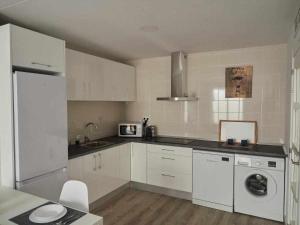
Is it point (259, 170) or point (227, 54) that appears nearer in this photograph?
point (259, 170)

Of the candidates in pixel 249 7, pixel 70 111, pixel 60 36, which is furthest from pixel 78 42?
pixel 249 7

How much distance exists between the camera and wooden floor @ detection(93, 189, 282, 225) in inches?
105

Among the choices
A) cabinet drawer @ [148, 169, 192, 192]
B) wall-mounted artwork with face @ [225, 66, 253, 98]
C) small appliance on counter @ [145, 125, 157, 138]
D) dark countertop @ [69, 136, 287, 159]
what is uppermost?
wall-mounted artwork with face @ [225, 66, 253, 98]

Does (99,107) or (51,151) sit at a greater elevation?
(99,107)

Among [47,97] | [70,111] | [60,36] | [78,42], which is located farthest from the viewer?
[70,111]

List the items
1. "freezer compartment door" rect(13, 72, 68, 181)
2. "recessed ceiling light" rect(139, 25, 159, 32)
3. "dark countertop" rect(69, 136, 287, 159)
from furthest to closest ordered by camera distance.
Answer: "dark countertop" rect(69, 136, 287, 159), "recessed ceiling light" rect(139, 25, 159, 32), "freezer compartment door" rect(13, 72, 68, 181)

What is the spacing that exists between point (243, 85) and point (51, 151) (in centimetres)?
282

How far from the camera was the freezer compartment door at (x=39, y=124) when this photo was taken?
1934mm

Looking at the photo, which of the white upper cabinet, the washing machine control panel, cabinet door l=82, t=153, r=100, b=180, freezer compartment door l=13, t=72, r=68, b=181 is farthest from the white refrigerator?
the washing machine control panel

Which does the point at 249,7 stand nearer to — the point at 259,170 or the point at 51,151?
the point at 259,170

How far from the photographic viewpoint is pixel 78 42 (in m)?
2.99

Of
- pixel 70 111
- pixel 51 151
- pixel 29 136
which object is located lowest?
pixel 51 151

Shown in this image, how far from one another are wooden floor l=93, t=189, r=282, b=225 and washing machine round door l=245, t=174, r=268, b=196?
13.0 inches

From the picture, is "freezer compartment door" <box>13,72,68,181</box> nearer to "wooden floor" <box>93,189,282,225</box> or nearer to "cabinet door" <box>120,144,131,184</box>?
"wooden floor" <box>93,189,282,225</box>
